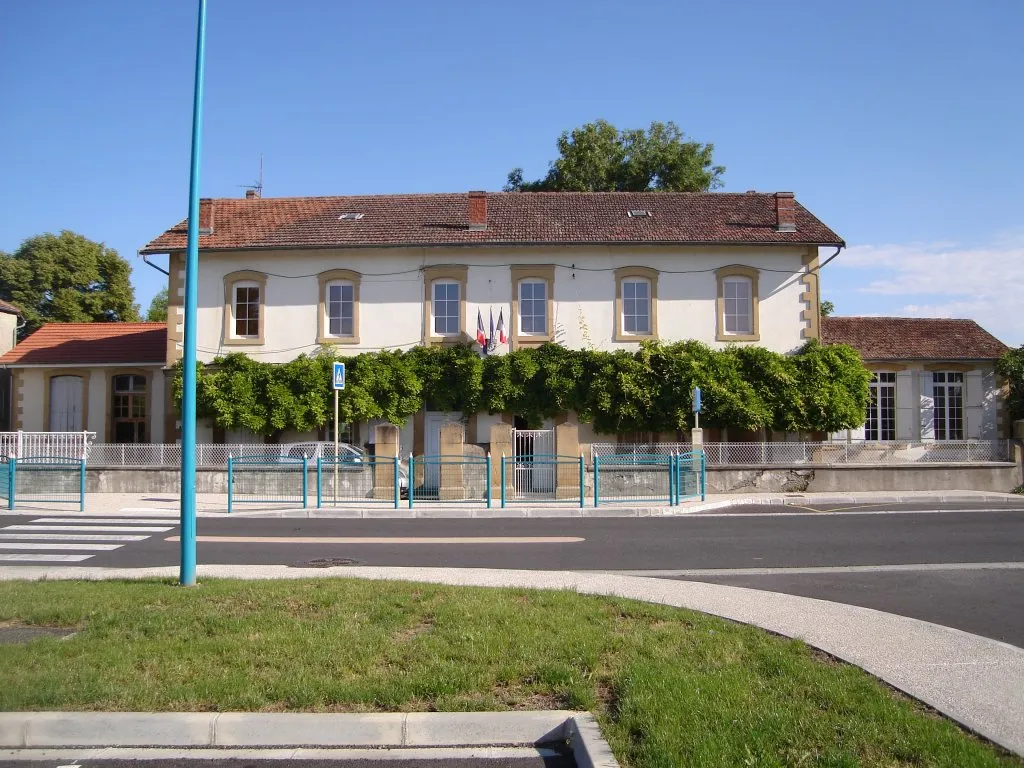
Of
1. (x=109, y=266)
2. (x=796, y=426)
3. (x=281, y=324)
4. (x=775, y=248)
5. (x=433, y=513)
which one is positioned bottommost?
(x=433, y=513)

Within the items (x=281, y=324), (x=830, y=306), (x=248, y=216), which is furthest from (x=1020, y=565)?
(x=830, y=306)

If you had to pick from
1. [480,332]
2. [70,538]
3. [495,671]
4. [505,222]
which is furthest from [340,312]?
[495,671]

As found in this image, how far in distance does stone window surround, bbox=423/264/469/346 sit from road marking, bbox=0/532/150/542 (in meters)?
13.4

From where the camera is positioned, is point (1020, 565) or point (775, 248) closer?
point (1020, 565)

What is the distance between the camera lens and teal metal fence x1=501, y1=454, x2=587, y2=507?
20.0 m

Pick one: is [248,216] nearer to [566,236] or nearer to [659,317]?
[566,236]

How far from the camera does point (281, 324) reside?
88.9 ft

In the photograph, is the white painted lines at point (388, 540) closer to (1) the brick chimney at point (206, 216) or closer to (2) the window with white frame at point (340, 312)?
(2) the window with white frame at point (340, 312)

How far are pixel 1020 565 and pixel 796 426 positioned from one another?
1428cm

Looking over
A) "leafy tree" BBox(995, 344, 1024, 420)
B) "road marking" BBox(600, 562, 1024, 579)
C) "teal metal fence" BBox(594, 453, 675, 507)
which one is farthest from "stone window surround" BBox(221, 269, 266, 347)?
"leafy tree" BBox(995, 344, 1024, 420)

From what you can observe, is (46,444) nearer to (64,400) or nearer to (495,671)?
(64,400)

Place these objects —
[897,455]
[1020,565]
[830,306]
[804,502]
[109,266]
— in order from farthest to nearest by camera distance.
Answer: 1. [109,266]
2. [830,306]
3. [897,455]
4. [804,502]
5. [1020,565]

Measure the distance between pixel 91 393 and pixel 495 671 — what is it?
29.4 metres

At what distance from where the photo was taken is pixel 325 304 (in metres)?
27.0
